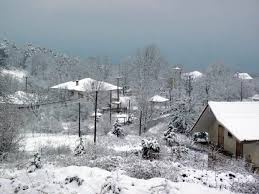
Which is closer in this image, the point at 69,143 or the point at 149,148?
the point at 149,148

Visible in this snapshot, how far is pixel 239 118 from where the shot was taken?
17.3 meters

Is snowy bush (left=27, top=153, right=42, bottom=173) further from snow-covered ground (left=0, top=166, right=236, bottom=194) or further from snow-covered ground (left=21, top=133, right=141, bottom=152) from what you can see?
snow-covered ground (left=21, top=133, right=141, bottom=152)

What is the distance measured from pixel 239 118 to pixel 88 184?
12913 millimetres

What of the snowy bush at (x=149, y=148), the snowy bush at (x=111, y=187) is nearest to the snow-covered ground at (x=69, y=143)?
the snowy bush at (x=149, y=148)

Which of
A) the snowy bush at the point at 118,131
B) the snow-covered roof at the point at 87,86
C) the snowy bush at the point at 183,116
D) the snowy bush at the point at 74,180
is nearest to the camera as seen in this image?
the snowy bush at the point at 74,180

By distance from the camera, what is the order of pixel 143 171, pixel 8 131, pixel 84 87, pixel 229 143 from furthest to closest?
pixel 84 87, pixel 229 143, pixel 8 131, pixel 143 171

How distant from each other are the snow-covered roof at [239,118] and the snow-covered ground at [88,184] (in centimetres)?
1031

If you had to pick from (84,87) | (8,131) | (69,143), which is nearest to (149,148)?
(8,131)

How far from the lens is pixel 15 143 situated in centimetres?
1434

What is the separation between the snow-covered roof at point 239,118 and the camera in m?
15.9

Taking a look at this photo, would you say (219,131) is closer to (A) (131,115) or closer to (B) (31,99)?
(A) (131,115)

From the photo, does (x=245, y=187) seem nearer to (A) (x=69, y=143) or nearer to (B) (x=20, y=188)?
(B) (x=20, y=188)

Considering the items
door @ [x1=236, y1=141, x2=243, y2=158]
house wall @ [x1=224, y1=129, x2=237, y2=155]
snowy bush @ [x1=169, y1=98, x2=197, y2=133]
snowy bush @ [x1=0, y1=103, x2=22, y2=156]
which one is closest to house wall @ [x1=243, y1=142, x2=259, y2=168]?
door @ [x1=236, y1=141, x2=243, y2=158]

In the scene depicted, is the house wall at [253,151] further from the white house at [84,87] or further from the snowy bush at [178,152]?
the white house at [84,87]
